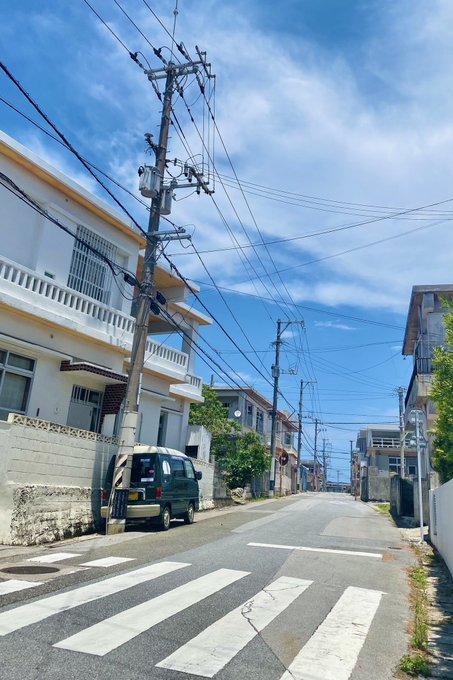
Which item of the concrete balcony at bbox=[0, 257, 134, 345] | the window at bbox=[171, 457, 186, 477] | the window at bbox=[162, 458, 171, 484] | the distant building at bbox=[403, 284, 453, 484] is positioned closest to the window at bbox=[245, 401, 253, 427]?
the distant building at bbox=[403, 284, 453, 484]

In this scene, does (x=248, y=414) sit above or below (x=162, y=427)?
above

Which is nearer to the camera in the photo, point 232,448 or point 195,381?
point 195,381

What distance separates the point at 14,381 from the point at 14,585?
8.04 meters

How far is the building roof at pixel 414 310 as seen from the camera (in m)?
26.9

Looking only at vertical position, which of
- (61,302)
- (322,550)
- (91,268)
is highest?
(91,268)

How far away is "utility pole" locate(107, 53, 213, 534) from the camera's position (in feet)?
45.5

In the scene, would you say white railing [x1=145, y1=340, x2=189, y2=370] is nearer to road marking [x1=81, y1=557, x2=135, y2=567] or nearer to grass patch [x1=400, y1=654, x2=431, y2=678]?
road marking [x1=81, y1=557, x2=135, y2=567]

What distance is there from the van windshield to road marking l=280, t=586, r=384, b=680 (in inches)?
308

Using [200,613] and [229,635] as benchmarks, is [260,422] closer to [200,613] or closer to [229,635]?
[200,613]

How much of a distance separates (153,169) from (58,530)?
33.5 ft

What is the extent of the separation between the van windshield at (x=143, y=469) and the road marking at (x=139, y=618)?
21.3 feet

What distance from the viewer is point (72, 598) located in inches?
258

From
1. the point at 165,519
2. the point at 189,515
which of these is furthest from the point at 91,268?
the point at 189,515

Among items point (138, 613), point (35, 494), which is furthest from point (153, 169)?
point (138, 613)
